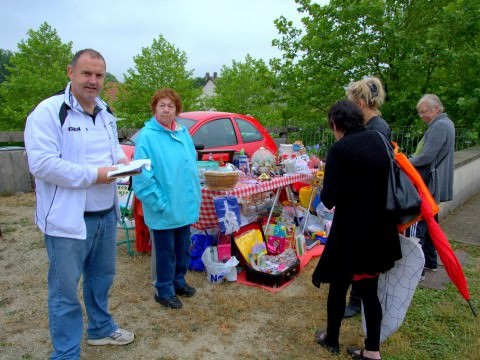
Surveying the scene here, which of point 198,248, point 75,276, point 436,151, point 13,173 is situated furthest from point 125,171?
point 13,173

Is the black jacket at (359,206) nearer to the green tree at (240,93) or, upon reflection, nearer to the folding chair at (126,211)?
the folding chair at (126,211)

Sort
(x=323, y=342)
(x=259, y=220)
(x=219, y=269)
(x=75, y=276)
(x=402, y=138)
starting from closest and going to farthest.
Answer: (x=75, y=276) → (x=323, y=342) → (x=219, y=269) → (x=259, y=220) → (x=402, y=138)

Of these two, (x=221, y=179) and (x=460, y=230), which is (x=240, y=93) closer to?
(x=460, y=230)

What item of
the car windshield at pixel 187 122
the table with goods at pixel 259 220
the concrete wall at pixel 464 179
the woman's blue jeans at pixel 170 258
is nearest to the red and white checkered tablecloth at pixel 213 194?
the table with goods at pixel 259 220

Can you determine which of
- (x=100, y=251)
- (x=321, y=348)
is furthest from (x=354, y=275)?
(x=100, y=251)

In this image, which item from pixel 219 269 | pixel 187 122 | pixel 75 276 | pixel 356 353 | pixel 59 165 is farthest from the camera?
pixel 187 122

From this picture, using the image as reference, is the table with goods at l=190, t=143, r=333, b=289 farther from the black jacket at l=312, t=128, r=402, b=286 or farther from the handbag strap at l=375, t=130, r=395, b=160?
the handbag strap at l=375, t=130, r=395, b=160

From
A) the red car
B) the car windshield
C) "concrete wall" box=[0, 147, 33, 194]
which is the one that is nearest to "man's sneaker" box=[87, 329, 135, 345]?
the red car

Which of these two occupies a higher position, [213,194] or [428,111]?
A: [428,111]

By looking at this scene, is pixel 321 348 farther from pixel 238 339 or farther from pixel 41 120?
pixel 41 120

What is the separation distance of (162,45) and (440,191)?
61.6ft

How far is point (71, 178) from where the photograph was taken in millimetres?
2078

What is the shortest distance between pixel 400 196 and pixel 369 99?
2.82 feet

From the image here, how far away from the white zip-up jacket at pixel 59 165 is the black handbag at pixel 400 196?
171 centimetres
